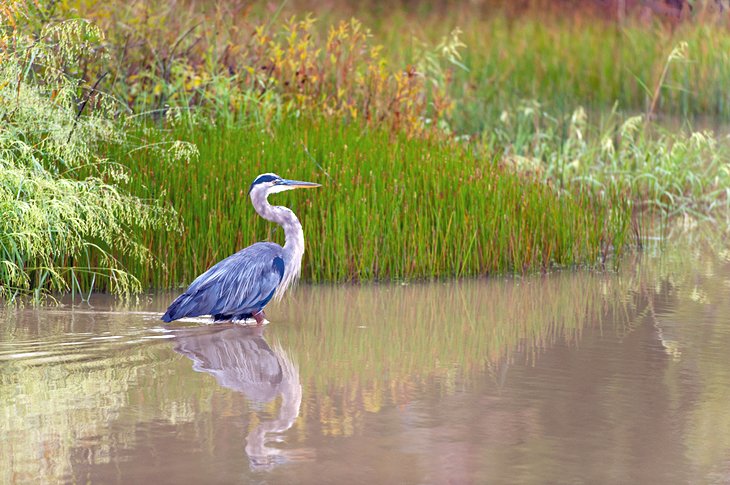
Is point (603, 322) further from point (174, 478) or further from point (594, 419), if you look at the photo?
point (174, 478)

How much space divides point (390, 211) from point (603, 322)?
7.53ft

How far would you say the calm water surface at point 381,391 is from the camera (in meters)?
4.59

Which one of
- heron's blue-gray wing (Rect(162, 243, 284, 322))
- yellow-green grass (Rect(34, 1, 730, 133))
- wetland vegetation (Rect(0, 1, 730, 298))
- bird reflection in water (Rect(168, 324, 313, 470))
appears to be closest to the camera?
bird reflection in water (Rect(168, 324, 313, 470))

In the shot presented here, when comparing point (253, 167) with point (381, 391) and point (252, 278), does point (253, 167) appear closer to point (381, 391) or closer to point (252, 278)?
point (252, 278)

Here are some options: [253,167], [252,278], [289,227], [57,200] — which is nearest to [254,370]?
[252,278]

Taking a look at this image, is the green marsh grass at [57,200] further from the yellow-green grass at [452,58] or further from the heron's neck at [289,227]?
the yellow-green grass at [452,58]

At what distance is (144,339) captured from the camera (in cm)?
694

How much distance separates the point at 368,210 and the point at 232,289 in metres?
2.27

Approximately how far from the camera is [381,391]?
5738mm

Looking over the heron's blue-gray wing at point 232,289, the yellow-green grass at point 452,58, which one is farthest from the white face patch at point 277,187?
the yellow-green grass at point 452,58

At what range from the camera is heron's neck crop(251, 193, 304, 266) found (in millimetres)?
7906

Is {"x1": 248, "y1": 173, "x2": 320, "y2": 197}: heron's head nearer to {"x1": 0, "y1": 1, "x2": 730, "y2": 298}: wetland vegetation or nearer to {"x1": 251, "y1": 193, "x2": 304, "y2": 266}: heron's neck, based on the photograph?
{"x1": 251, "y1": 193, "x2": 304, "y2": 266}: heron's neck

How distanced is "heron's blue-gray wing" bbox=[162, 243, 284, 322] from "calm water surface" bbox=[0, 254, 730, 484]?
0.14 m

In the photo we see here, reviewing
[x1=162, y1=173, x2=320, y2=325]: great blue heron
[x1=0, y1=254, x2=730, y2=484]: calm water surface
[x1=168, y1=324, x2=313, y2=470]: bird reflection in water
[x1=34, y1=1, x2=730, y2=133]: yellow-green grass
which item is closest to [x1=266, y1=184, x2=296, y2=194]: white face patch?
[x1=162, y1=173, x2=320, y2=325]: great blue heron
